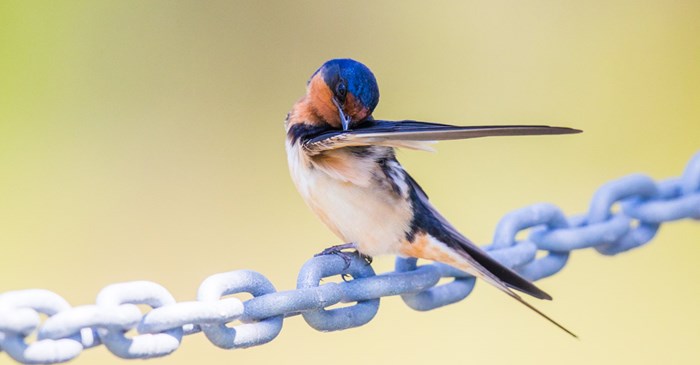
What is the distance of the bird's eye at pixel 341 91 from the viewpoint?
1.57 meters

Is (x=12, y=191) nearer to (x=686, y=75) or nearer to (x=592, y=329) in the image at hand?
(x=592, y=329)

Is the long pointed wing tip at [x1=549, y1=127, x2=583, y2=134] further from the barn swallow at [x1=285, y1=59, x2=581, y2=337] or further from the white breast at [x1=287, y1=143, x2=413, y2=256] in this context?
the white breast at [x1=287, y1=143, x2=413, y2=256]

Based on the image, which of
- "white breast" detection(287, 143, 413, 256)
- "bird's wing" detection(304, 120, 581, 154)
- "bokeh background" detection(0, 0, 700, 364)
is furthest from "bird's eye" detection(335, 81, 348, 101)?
"bokeh background" detection(0, 0, 700, 364)

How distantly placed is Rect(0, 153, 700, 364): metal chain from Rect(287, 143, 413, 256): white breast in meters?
0.09

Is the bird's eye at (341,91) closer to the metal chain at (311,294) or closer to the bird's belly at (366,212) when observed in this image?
the bird's belly at (366,212)

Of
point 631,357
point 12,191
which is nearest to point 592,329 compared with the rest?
point 631,357

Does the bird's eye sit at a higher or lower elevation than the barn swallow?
higher

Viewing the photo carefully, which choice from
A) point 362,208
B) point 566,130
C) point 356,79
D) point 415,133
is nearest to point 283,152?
point 356,79

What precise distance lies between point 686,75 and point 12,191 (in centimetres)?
197

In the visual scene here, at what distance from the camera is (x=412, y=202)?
1520 millimetres

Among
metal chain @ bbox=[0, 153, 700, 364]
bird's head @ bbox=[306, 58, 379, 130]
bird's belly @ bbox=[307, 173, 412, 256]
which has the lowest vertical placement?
metal chain @ bbox=[0, 153, 700, 364]

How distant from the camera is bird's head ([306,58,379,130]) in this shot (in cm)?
157

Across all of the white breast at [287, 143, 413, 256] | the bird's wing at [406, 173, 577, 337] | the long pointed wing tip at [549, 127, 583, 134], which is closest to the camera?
the long pointed wing tip at [549, 127, 583, 134]

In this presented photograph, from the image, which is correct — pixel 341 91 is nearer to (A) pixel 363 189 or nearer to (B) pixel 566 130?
(A) pixel 363 189
